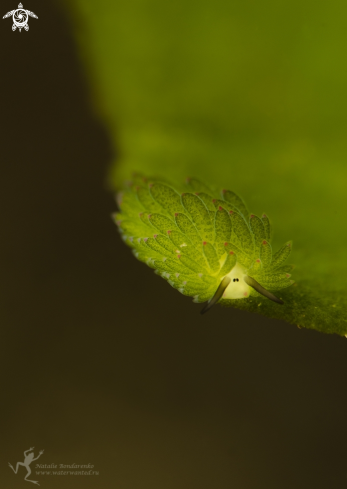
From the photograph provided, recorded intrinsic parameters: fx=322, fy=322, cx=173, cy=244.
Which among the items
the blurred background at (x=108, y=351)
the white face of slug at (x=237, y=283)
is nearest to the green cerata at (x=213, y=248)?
the white face of slug at (x=237, y=283)

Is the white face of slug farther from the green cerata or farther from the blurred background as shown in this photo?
the blurred background

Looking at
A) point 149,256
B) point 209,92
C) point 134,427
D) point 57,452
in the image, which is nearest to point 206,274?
point 149,256

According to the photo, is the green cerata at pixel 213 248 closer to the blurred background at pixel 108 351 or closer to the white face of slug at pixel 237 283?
the white face of slug at pixel 237 283

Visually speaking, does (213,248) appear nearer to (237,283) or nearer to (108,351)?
(237,283)

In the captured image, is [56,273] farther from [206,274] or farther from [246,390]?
[246,390]

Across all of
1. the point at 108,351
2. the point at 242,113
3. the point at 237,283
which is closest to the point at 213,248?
the point at 237,283

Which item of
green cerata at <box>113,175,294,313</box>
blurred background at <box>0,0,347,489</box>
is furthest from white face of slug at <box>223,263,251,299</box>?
blurred background at <box>0,0,347,489</box>
